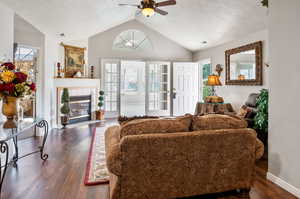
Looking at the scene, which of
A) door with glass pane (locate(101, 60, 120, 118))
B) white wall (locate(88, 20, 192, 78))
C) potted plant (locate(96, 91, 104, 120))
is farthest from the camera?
door with glass pane (locate(101, 60, 120, 118))

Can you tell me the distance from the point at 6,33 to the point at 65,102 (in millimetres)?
2274

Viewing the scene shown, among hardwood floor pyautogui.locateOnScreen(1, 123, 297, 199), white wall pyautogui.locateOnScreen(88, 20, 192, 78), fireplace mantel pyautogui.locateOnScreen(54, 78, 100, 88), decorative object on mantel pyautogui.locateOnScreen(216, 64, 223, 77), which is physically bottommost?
hardwood floor pyautogui.locateOnScreen(1, 123, 297, 199)

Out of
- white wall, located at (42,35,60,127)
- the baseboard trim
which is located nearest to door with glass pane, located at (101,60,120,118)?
white wall, located at (42,35,60,127)

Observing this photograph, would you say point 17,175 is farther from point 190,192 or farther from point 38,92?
point 38,92

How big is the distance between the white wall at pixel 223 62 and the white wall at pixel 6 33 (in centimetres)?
528

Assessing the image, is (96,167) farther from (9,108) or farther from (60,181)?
(9,108)

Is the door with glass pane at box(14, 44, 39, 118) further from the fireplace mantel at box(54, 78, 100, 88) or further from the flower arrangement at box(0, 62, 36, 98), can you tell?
the flower arrangement at box(0, 62, 36, 98)

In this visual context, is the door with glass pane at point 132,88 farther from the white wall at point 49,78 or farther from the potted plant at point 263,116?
the potted plant at point 263,116

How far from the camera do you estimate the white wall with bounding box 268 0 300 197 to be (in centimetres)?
211

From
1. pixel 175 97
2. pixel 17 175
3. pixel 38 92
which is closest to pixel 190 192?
pixel 17 175

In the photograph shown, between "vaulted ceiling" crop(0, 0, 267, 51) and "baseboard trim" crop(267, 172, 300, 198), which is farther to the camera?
"vaulted ceiling" crop(0, 0, 267, 51)

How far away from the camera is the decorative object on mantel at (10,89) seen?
228 cm

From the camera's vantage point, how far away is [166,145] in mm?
1804

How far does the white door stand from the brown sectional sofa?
516cm
